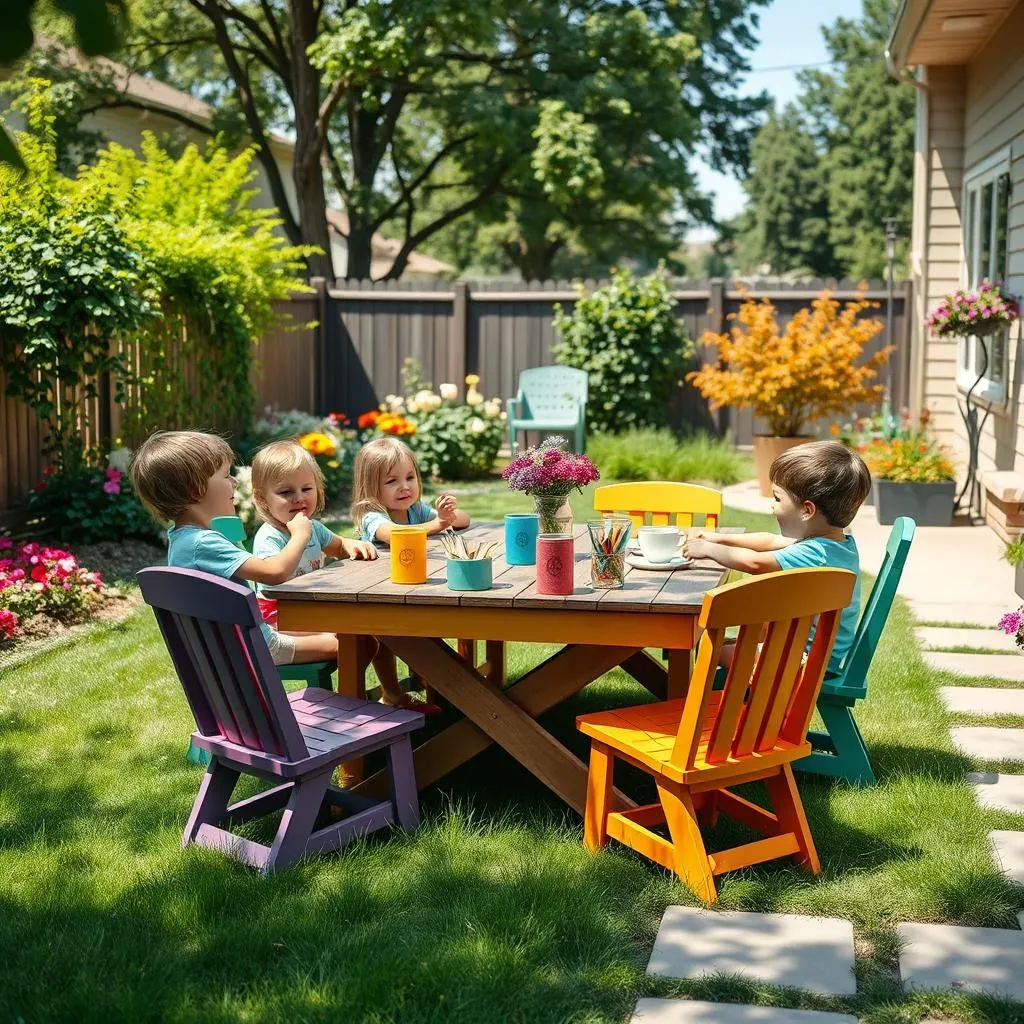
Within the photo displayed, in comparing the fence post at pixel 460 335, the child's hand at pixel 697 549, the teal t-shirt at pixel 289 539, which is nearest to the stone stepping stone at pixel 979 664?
the child's hand at pixel 697 549

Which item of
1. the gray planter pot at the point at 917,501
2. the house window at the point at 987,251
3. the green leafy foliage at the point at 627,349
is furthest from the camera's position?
the green leafy foliage at the point at 627,349

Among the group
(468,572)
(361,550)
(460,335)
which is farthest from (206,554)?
(460,335)

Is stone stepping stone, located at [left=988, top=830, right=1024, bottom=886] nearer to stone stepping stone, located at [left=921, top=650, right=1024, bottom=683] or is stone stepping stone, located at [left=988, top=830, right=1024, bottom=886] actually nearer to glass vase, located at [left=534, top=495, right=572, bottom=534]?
glass vase, located at [left=534, top=495, right=572, bottom=534]

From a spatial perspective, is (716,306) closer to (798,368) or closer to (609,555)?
(798,368)

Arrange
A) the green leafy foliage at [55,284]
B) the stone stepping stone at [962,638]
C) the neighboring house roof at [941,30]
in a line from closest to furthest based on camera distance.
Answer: the stone stepping stone at [962,638] → the green leafy foliage at [55,284] → the neighboring house roof at [941,30]

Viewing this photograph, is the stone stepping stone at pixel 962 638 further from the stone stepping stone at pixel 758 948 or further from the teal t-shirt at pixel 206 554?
the teal t-shirt at pixel 206 554

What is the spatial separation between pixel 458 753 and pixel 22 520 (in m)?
4.72

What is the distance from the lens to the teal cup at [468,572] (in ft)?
11.0

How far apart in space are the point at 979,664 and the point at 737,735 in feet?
8.43

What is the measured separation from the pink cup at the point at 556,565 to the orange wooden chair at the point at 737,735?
1.26 feet

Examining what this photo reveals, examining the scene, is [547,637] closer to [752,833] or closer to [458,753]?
[458,753]

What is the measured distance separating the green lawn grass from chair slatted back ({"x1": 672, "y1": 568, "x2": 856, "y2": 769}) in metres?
0.35

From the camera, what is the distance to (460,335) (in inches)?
537

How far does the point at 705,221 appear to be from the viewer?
2578 centimetres
